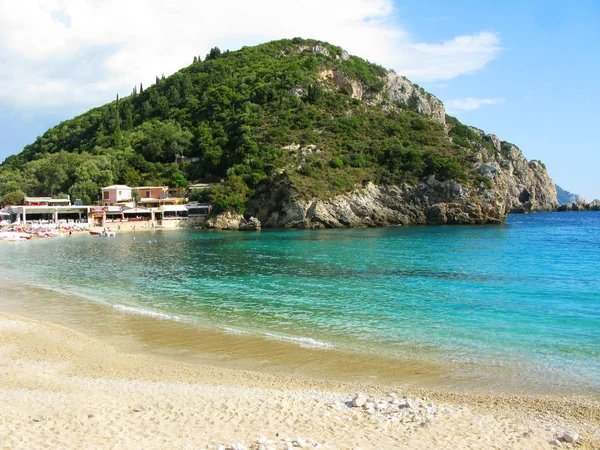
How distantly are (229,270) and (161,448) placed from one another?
21202 mm

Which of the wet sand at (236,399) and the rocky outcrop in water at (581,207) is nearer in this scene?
the wet sand at (236,399)

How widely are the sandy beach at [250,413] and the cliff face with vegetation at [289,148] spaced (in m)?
53.0

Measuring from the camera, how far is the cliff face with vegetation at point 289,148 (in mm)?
67438

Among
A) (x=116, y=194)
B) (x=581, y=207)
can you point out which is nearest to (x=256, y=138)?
(x=116, y=194)

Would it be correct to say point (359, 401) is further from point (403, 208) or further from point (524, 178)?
point (524, 178)

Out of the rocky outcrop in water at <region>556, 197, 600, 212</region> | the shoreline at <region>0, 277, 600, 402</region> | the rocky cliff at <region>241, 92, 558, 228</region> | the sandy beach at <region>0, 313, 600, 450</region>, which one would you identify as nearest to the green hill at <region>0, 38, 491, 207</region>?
the rocky cliff at <region>241, 92, 558, 228</region>

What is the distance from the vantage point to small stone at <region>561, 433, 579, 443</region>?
690 cm

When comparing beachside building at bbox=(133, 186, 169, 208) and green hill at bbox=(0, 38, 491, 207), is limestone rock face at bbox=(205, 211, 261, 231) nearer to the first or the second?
green hill at bbox=(0, 38, 491, 207)

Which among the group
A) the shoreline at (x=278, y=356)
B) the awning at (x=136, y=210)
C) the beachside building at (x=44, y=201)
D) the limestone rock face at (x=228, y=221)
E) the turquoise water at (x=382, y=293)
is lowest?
the shoreline at (x=278, y=356)

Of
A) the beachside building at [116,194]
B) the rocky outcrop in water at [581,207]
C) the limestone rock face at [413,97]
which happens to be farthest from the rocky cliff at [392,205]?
the rocky outcrop in water at [581,207]

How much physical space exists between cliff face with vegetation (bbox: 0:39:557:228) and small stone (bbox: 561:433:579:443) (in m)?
55.8

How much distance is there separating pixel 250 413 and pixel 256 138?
71.9 metres

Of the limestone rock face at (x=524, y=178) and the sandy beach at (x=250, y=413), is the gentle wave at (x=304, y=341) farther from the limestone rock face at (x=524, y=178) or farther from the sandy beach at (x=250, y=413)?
the limestone rock face at (x=524, y=178)

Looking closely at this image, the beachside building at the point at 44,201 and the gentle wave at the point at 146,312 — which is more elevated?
the beachside building at the point at 44,201
